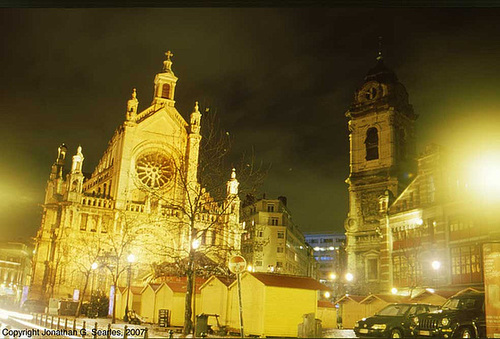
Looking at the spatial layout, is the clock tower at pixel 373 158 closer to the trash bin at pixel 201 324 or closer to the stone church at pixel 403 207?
the stone church at pixel 403 207

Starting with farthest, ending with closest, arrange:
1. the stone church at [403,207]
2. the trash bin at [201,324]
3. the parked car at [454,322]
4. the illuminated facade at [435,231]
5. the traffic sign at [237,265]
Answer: the stone church at [403,207] → the illuminated facade at [435,231] → the trash bin at [201,324] → the parked car at [454,322] → the traffic sign at [237,265]

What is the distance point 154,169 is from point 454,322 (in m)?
41.5

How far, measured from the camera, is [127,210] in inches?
2111

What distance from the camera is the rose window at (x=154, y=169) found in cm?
5656

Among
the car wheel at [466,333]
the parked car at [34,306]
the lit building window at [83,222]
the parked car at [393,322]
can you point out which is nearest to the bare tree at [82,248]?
the lit building window at [83,222]

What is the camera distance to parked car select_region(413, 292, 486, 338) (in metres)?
19.9

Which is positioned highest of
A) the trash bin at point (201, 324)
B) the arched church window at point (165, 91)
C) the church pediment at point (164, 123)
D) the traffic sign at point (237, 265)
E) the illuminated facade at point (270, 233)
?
the arched church window at point (165, 91)

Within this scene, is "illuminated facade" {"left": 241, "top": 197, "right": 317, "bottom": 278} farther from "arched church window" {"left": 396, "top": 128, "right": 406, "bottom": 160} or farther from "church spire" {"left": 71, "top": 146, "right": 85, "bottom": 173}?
"church spire" {"left": 71, "top": 146, "right": 85, "bottom": 173}

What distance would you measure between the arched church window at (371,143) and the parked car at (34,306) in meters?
38.6

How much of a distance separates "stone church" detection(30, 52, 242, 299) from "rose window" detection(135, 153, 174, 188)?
105 millimetres

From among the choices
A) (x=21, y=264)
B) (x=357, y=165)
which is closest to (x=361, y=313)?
(x=357, y=165)

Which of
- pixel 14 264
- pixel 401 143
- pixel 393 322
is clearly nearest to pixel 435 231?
pixel 401 143

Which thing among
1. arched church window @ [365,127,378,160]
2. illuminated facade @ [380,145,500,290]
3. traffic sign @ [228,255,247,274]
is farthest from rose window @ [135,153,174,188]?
traffic sign @ [228,255,247,274]

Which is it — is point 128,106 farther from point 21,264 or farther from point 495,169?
point 21,264
